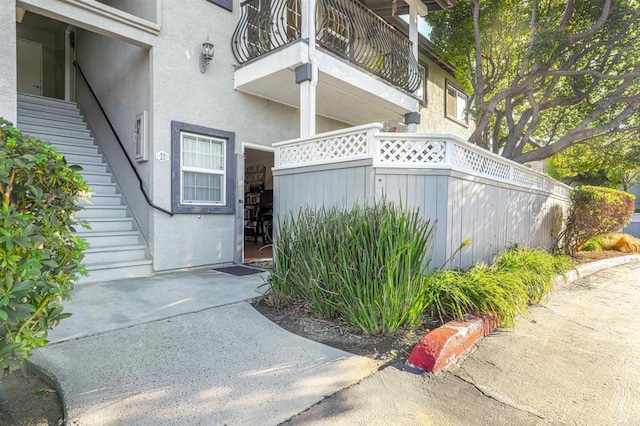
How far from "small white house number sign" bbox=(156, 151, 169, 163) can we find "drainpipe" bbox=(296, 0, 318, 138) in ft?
7.37

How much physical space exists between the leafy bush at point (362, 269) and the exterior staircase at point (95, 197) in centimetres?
289

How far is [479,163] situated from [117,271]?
561cm

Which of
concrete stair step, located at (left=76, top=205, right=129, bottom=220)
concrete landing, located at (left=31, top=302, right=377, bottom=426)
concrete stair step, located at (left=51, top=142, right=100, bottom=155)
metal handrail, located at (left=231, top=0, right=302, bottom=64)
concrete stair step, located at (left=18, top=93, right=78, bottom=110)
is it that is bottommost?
concrete landing, located at (left=31, top=302, right=377, bottom=426)

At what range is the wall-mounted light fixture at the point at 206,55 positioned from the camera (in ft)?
20.0

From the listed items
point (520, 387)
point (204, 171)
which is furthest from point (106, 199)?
point (520, 387)

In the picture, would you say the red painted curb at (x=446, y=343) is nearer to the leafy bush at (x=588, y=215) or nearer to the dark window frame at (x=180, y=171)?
the dark window frame at (x=180, y=171)

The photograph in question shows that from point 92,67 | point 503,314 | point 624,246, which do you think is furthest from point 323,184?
point 624,246

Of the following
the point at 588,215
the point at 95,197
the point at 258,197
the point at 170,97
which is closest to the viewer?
the point at 170,97

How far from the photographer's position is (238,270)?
20.2 feet

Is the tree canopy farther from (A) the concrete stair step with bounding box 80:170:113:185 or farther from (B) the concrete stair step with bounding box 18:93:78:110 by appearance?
(B) the concrete stair step with bounding box 18:93:78:110

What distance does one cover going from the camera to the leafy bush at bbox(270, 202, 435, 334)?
3225 millimetres

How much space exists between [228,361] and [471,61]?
1044cm

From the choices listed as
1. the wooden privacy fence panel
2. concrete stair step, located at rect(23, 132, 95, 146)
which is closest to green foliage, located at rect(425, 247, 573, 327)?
the wooden privacy fence panel

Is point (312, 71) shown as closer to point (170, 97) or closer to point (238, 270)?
point (170, 97)
